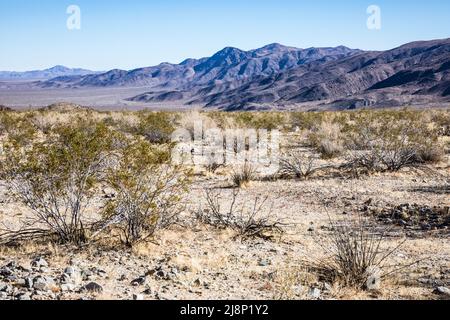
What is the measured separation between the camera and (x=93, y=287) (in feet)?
17.6

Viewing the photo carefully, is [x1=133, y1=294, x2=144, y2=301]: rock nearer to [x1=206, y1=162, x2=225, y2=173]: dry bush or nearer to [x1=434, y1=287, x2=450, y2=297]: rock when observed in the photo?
[x1=434, y1=287, x2=450, y2=297]: rock

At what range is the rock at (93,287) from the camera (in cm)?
533

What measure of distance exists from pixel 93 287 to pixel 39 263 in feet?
3.81

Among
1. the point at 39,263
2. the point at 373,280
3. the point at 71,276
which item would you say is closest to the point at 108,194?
the point at 39,263

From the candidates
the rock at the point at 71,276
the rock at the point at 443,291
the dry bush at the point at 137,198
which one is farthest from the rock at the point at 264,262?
the rock at the point at 71,276

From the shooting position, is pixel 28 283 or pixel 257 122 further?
pixel 257 122

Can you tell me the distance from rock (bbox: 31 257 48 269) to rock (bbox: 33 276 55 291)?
58 cm

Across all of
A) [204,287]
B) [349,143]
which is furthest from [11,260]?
[349,143]

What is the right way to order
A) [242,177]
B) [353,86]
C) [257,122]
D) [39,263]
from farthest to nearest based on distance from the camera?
[353,86], [257,122], [242,177], [39,263]

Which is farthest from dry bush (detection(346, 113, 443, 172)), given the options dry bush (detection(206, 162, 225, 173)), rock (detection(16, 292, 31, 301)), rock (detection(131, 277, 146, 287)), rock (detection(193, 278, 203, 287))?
rock (detection(16, 292, 31, 301))

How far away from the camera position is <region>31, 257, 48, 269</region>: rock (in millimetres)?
6031

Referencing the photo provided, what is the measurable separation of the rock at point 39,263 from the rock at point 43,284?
0.58 metres

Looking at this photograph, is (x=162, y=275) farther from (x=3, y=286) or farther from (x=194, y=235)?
(x=194, y=235)

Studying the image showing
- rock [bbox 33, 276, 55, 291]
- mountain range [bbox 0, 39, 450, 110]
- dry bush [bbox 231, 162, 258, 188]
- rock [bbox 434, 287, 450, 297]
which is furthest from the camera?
mountain range [bbox 0, 39, 450, 110]
